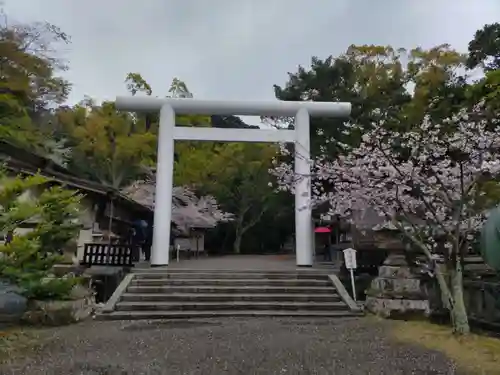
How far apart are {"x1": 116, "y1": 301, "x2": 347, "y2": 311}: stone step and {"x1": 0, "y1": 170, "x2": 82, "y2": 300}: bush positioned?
1.64 metres

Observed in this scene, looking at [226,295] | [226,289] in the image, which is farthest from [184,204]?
[226,295]

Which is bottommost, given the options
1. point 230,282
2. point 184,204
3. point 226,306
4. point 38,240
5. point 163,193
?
point 226,306

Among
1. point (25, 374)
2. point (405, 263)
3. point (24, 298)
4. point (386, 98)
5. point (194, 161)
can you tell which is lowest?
point (25, 374)

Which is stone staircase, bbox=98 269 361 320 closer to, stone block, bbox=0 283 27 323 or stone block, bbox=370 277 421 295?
stone block, bbox=370 277 421 295

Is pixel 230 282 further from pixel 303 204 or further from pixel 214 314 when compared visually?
pixel 303 204

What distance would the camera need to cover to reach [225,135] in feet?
46.1

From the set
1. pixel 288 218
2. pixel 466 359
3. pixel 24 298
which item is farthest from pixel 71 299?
pixel 288 218

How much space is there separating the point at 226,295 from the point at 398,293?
3789 mm

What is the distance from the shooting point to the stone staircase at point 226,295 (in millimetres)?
9039

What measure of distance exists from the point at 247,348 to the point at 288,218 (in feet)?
72.9

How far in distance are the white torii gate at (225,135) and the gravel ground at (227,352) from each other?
5520 mm

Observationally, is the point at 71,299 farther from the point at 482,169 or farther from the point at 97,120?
the point at 97,120

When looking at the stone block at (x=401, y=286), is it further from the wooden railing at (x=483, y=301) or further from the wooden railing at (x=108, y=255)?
the wooden railing at (x=108, y=255)

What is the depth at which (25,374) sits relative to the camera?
4594 millimetres
